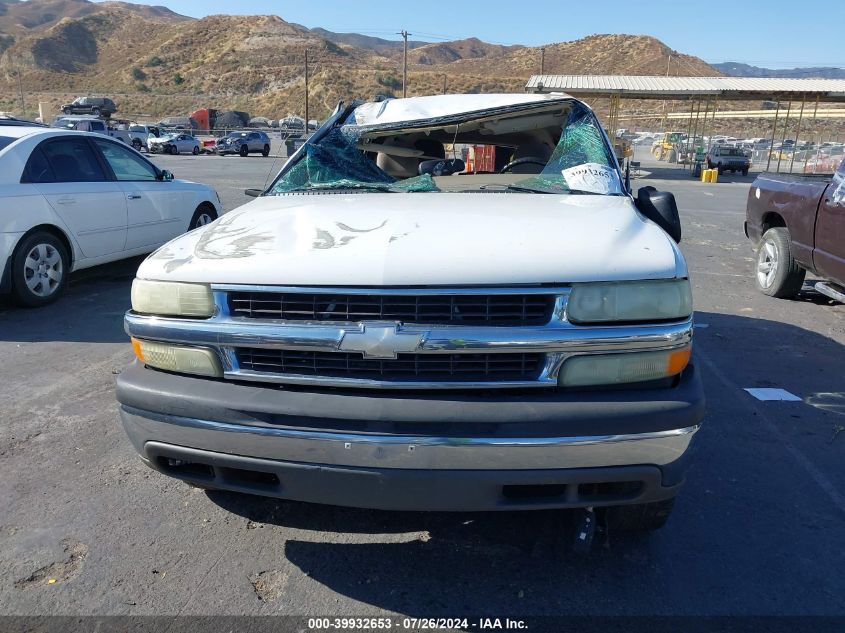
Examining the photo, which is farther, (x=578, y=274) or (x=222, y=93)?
(x=222, y=93)

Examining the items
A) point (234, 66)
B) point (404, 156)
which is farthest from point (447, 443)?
point (234, 66)

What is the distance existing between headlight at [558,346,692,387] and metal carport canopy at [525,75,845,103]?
27.8 meters

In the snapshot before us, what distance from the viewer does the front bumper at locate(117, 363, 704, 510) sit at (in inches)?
87.4

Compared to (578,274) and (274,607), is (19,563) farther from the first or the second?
(578,274)

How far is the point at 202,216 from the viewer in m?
8.73

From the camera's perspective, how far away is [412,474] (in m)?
2.23

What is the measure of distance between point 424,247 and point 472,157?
3557mm

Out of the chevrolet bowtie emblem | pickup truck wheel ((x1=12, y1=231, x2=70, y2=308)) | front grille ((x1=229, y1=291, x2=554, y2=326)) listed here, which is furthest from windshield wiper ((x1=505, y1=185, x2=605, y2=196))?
pickup truck wheel ((x1=12, y1=231, x2=70, y2=308))

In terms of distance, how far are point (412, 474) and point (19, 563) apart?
1756mm

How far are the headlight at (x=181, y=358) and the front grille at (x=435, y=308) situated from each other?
15.6 inches

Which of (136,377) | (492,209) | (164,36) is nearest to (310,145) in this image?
(492,209)

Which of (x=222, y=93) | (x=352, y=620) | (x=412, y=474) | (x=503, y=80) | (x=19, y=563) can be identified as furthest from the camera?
(x=222, y=93)

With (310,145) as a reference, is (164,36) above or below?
above

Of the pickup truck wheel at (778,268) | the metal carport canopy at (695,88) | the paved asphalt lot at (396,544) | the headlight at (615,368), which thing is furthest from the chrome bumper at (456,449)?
the metal carport canopy at (695,88)
